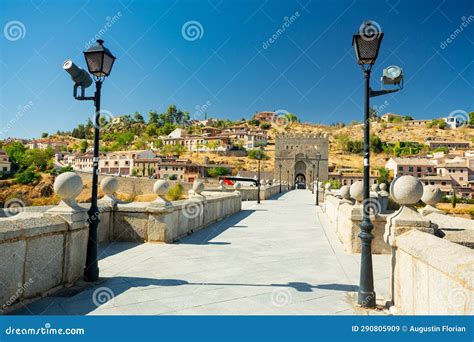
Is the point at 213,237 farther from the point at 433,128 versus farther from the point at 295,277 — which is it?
the point at 433,128

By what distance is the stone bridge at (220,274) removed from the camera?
10.6 ft

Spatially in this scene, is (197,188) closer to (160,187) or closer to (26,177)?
(160,187)

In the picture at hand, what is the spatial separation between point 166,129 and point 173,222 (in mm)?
143828

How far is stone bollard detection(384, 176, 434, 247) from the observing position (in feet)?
13.3

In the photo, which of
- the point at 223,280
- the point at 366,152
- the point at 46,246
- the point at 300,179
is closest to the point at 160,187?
the point at 223,280

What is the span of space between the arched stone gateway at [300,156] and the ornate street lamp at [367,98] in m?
72.5

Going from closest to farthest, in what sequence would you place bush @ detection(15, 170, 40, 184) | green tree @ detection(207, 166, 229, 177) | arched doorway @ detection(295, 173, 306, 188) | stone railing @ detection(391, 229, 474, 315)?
stone railing @ detection(391, 229, 474, 315) < bush @ detection(15, 170, 40, 184) < arched doorway @ detection(295, 173, 306, 188) < green tree @ detection(207, 166, 229, 177)

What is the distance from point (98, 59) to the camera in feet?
16.8

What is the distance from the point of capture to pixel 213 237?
923cm

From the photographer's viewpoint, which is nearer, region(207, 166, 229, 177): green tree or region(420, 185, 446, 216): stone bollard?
region(420, 185, 446, 216): stone bollard

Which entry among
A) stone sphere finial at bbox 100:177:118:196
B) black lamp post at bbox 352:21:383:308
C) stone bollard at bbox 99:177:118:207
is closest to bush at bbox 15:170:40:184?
stone bollard at bbox 99:177:118:207

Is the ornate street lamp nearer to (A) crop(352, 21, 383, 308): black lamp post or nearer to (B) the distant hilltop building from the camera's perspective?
(A) crop(352, 21, 383, 308): black lamp post

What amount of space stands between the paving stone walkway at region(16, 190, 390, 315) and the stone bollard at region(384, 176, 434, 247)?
1024 mm

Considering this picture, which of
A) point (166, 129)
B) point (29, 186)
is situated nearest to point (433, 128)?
point (166, 129)
